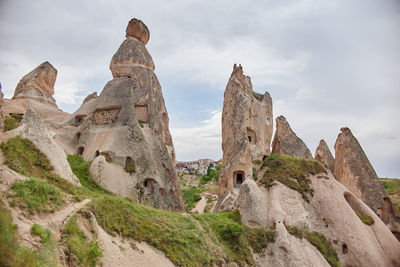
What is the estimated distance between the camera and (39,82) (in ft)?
86.0

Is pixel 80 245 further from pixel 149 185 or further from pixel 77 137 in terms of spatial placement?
pixel 77 137

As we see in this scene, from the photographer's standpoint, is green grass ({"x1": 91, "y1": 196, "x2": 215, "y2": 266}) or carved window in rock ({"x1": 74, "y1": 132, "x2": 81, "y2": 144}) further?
carved window in rock ({"x1": 74, "y1": 132, "x2": 81, "y2": 144})

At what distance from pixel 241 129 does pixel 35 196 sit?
1551 centimetres

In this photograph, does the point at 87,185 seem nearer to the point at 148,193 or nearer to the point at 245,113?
the point at 148,193

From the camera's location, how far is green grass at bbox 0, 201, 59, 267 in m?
4.50

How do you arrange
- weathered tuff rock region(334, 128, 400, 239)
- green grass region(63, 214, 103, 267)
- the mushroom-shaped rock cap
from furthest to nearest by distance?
the mushroom-shaped rock cap, weathered tuff rock region(334, 128, 400, 239), green grass region(63, 214, 103, 267)

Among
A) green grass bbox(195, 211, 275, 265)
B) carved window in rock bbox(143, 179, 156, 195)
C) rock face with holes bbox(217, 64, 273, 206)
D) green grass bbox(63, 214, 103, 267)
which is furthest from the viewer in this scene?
rock face with holes bbox(217, 64, 273, 206)

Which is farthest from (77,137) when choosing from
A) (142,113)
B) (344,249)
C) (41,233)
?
(344,249)

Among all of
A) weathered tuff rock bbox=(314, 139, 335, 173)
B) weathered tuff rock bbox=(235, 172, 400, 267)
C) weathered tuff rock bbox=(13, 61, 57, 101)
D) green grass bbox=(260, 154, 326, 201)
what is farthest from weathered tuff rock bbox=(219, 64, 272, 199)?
weathered tuff rock bbox=(13, 61, 57, 101)

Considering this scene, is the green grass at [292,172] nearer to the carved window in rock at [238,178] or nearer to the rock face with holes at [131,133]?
the carved window in rock at [238,178]

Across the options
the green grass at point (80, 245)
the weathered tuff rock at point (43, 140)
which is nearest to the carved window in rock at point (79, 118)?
the weathered tuff rock at point (43, 140)

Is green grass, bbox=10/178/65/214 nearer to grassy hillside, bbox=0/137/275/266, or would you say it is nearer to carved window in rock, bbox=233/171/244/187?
grassy hillside, bbox=0/137/275/266

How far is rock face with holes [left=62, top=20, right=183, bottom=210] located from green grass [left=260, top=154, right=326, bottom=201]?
683 centimetres

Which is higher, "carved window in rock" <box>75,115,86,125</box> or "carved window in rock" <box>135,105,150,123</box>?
"carved window in rock" <box>135,105,150,123</box>
